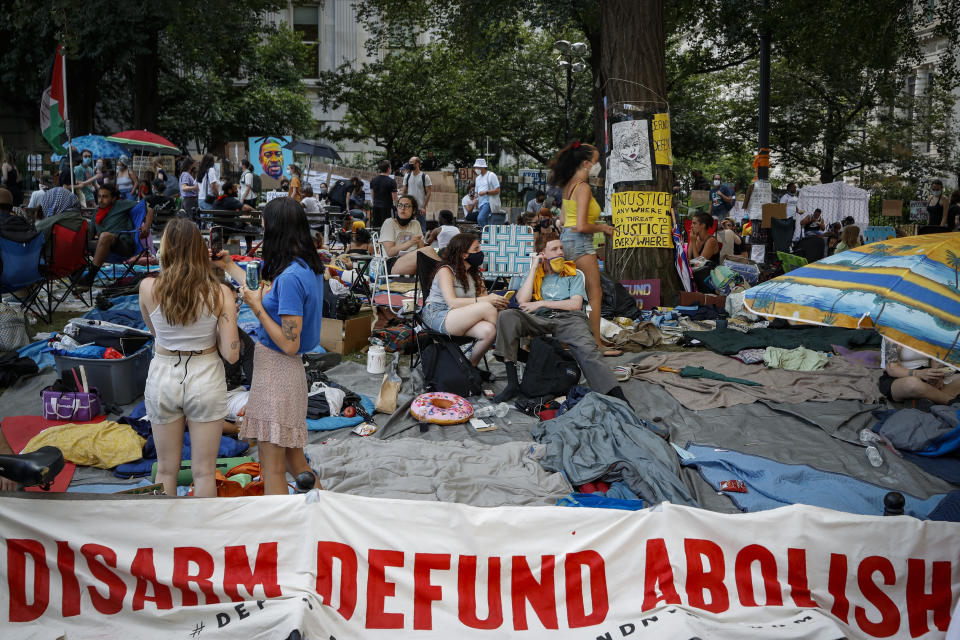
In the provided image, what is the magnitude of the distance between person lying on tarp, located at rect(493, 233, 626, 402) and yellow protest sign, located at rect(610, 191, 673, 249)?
3.15 m

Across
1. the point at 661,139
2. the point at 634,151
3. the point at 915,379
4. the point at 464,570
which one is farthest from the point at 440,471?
the point at 661,139

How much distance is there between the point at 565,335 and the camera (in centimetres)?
639

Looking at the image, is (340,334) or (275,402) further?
(340,334)

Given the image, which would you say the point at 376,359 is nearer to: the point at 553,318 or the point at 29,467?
the point at 553,318

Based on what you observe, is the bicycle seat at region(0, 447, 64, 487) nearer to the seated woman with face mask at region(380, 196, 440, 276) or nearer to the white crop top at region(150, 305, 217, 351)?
the white crop top at region(150, 305, 217, 351)

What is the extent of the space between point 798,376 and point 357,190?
1355cm

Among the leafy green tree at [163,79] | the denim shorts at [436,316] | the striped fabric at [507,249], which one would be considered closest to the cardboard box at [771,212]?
the striped fabric at [507,249]

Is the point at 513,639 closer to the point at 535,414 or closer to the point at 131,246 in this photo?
the point at 535,414

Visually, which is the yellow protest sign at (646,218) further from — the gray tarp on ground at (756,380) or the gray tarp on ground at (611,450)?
the gray tarp on ground at (611,450)

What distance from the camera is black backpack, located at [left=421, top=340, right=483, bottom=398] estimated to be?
6.30 metres

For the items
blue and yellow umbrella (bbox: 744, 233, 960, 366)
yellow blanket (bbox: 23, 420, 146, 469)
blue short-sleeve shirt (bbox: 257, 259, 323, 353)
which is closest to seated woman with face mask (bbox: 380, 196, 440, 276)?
yellow blanket (bbox: 23, 420, 146, 469)

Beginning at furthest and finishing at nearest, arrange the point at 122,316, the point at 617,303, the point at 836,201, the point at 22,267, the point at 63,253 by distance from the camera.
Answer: the point at 836,201
the point at 617,303
the point at 63,253
the point at 22,267
the point at 122,316

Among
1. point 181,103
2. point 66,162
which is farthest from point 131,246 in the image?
point 181,103

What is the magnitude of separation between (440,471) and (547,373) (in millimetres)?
1634
